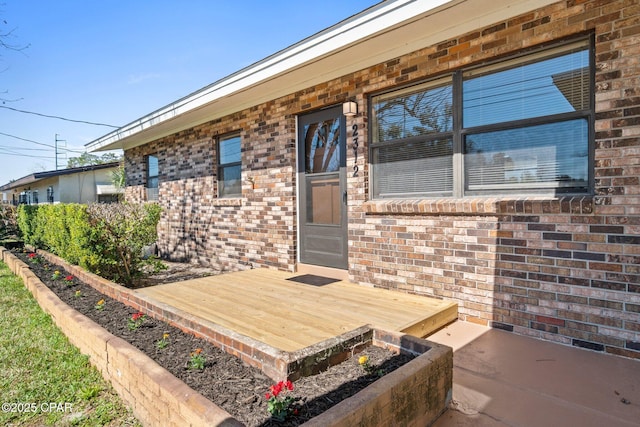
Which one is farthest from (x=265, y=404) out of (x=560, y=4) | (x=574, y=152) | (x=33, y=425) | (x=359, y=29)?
(x=560, y=4)

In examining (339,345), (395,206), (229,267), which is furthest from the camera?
(229,267)

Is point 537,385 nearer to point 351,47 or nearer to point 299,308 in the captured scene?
point 299,308

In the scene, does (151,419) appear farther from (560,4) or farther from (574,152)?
(560,4)

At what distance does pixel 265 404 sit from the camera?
1791mm

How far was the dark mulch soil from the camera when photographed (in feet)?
5.69

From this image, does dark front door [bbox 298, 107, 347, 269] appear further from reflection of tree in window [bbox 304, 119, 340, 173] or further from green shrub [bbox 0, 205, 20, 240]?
green shrub [bbox 0, 205, 20, 240]

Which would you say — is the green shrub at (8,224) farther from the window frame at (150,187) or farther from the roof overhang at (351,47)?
the roof overhang at (351,47)

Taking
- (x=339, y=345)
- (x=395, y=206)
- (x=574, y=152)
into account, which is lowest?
(x=339, y=345)

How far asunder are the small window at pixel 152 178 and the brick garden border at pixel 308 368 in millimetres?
6379

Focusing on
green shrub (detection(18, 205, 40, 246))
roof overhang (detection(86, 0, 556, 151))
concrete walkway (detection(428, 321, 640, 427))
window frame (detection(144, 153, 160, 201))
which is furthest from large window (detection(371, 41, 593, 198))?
green shrub (detection(18, 205, 40, 246))

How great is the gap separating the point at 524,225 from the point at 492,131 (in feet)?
2.90

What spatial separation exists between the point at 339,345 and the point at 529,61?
277 centimetres

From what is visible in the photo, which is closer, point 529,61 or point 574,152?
point 574,152

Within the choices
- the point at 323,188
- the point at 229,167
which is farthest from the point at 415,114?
the point at 229,167
